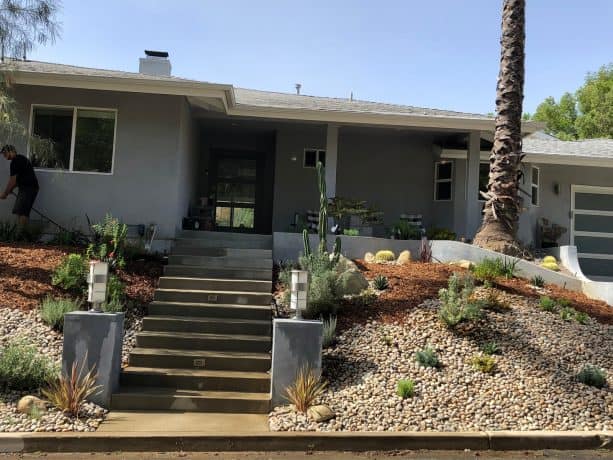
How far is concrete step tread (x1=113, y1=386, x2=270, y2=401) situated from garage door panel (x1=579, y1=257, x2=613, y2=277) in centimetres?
1163

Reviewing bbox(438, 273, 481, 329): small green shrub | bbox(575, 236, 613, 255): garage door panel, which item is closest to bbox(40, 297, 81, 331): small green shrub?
bbox(438, 273, 481, 329): small green shrub

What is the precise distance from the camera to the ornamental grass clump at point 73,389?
5398mm

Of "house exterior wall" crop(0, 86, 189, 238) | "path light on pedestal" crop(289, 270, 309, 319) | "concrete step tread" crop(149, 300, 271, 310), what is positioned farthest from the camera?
"house exterior wall" crop(0, 86, 189, 238)

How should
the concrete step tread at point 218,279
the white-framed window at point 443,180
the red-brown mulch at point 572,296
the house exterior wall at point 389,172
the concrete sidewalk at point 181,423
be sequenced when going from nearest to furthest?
the concrete sidewalk at point 181,423, the red-brown mulch at point 572,296, the concrete step tread at point 218,279, the white-framed window at point 443,180, the house exterior wall at point 389,172

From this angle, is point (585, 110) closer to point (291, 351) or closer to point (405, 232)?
point (405, 232)

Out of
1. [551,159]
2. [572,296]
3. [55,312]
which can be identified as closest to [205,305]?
[55,312]

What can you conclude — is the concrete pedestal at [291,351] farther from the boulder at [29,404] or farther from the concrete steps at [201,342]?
the boulder at [29,404]

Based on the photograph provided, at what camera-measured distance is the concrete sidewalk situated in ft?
17.3

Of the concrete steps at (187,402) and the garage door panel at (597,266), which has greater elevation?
the garage door panel at (597,266)

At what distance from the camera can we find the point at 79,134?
1065 centimetres

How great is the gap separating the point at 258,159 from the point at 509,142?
659cm

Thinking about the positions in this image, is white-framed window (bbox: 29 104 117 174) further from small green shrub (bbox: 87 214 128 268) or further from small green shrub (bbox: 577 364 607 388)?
small green shrub (bbox: 577 364 607 388)

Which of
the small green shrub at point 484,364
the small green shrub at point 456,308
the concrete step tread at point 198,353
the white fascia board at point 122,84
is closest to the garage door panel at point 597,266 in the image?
the small green shrub at point 456,308

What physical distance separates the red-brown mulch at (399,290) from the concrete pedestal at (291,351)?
135 centimetres
